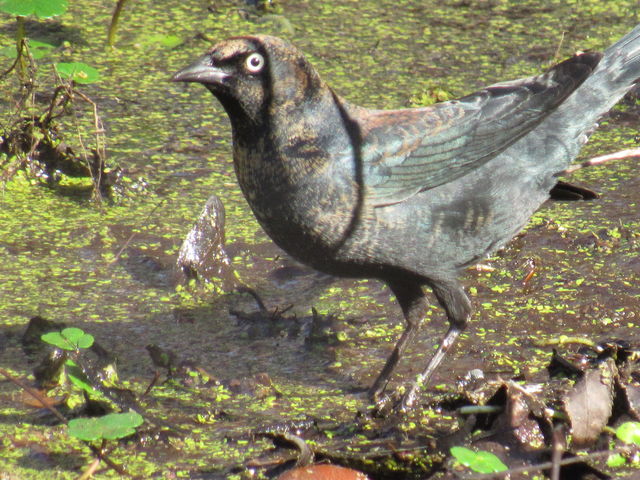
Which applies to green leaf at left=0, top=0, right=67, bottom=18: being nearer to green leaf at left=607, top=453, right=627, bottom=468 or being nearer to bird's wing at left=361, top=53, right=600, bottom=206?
bird's wing at left=361, top=53, right=600, bottom=206

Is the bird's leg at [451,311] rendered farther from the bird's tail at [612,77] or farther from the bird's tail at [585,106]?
the bird's tail at [612,77]

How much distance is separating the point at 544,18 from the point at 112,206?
391cm

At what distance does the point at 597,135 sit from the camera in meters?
6.26

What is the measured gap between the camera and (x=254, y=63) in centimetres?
394

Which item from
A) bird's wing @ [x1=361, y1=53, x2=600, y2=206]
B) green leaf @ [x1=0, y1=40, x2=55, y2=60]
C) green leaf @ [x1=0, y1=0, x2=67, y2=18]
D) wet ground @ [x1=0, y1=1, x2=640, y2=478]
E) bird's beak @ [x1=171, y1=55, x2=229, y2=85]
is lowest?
wet ground @ [x1=0, y1=1, x2=640, y2=478]

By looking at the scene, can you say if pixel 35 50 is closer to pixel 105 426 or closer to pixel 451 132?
pixel 451 132

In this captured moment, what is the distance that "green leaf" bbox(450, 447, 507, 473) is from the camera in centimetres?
304

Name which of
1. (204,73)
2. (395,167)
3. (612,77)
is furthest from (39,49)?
(612,77)

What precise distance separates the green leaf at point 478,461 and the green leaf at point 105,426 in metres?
1.05

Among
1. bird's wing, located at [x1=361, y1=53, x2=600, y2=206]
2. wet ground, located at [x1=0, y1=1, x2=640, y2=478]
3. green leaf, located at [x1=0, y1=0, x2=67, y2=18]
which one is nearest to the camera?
wet ground, located at [x1=0, y1=1, x2=640, y2=478]

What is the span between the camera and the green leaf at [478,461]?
3.04 m

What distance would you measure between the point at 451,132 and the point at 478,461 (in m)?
1.68

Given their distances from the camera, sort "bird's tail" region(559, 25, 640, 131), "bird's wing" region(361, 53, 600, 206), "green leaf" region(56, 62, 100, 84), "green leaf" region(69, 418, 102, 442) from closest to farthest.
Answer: "green leaf" region(69, 418, 102, 442), "bird's wing" region(361, 53, 600, 206), "bird's tail" region(559, 25, 640, 131), "green leaf" region(56, 62, 100, 84)

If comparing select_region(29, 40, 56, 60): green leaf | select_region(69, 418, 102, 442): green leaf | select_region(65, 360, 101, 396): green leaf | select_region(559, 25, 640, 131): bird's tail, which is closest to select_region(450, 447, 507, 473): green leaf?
select_region(69, 418, 102, 442): green leaf
